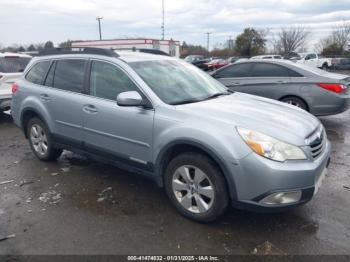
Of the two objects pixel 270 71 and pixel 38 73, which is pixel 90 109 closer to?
pixel 38 73

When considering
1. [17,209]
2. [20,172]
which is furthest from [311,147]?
[20,172]

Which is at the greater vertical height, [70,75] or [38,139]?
[70,75]

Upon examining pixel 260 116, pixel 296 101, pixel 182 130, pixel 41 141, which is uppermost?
pixel 260 116

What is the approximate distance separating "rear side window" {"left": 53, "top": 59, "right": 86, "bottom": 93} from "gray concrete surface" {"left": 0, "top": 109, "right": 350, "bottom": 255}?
1284 mm

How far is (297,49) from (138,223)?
67.6 m

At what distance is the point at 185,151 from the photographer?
3.52 m

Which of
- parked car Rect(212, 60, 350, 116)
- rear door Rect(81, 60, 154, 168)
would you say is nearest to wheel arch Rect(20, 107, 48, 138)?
rear door Rect(81, 60, 154, 168)

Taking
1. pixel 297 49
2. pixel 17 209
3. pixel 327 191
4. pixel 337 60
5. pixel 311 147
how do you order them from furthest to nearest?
pixel 297 49
pixel 337 60
pixel 327 191
pixel 17 209
pixel 311 147

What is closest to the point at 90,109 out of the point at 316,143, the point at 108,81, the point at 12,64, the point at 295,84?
the point at 108,81

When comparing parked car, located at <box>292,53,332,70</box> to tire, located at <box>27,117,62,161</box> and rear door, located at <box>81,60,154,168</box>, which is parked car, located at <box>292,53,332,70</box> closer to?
tire, located at <box>27,117,62,161</box>

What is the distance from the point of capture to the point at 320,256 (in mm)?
2971

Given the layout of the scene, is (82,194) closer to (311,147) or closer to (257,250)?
(257,250)

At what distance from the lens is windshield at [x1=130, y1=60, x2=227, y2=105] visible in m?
3.87

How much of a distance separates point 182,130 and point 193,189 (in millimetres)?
622
